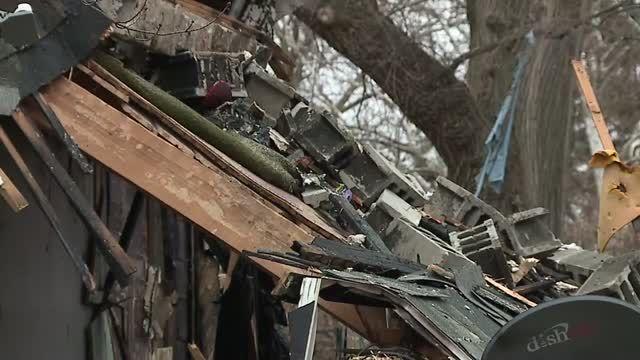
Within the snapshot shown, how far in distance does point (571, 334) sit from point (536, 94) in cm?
924

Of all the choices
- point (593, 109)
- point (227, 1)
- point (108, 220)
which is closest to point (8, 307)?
point (108, 220)

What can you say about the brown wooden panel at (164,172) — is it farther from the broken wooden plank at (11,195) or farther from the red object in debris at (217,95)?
the red object in debris at (217,95)

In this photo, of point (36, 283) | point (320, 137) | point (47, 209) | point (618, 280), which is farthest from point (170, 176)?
point (618, 280)

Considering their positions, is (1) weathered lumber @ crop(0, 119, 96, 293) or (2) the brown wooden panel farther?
(2) the brown wooden panel

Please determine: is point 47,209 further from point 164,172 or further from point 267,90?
point 267,90

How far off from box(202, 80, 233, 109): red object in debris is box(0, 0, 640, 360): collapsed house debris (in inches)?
0.4

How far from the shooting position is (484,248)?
683 centimetres

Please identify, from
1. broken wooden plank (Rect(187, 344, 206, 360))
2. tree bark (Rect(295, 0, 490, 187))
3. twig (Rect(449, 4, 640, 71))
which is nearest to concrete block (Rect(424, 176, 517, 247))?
broken wooden plank (Rect(187, 344, 206, 360))

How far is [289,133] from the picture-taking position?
7406 mm

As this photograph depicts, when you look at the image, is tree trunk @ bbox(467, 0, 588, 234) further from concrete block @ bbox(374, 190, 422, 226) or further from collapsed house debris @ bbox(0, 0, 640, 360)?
concrete block @ bbox(374, 190, 422, 226)

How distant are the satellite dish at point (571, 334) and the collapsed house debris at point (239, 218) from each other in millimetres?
602

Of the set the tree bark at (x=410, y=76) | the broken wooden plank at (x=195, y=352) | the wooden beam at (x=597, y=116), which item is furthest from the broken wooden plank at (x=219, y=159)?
the tree bark at (x=410, y=76)

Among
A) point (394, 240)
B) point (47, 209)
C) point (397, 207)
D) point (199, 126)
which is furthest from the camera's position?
point (397, 207)

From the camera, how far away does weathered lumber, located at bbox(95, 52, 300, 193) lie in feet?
19.4
